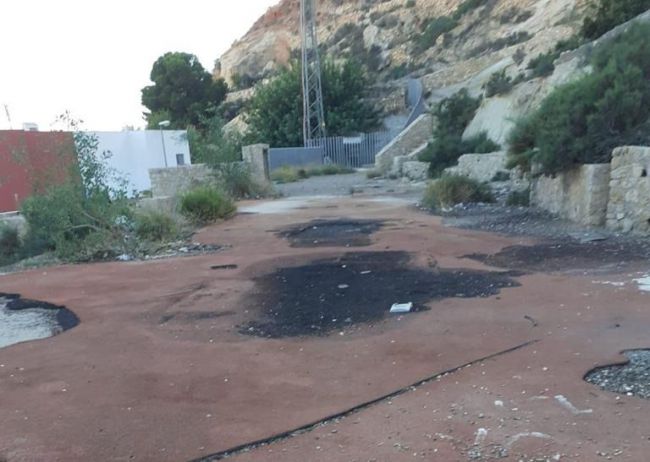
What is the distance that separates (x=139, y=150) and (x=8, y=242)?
73.6 feet

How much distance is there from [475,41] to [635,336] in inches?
1845

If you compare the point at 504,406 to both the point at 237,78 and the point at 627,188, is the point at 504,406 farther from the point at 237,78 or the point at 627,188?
the point at 237,78

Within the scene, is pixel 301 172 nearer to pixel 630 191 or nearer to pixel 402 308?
pixel 630 191

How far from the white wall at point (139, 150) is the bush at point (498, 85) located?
57.8ft

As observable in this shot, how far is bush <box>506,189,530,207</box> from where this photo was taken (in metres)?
15.5

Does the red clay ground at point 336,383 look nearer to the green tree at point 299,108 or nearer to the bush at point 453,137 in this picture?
the bush at point 453,137

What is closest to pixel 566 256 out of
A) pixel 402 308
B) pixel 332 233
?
pixel 402 308

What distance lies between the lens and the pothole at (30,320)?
7180mm

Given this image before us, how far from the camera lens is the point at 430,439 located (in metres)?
3.99

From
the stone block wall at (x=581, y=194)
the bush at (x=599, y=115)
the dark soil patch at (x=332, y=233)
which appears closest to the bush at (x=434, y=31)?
the bush at (x=599, y=115)

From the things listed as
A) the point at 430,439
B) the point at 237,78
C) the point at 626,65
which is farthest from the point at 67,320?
the point at 237,78

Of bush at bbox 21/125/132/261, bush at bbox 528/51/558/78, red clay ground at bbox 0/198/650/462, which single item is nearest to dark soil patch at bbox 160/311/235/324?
red clay ground at bbox 0/198/650/462

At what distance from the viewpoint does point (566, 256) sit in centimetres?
954

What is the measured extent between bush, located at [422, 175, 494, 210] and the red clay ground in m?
8.58
